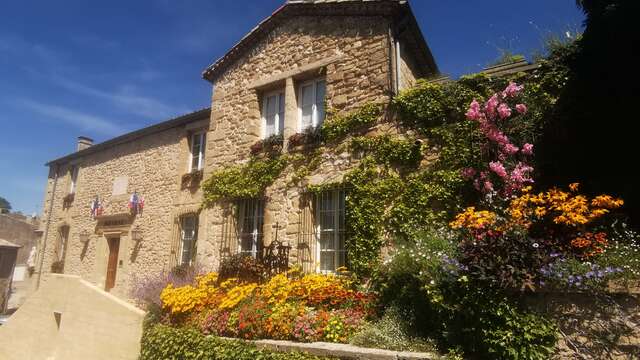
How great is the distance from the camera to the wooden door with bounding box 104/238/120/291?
44.9 ft

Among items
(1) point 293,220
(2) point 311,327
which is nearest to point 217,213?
(1) point 293,220

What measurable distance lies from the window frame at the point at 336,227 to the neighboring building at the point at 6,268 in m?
26.1

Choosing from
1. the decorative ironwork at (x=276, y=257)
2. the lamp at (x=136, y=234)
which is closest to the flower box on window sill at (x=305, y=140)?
the decorative ironwork at (x=276, y=257)

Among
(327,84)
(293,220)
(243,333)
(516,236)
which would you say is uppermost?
(327,84)

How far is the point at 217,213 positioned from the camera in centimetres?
968

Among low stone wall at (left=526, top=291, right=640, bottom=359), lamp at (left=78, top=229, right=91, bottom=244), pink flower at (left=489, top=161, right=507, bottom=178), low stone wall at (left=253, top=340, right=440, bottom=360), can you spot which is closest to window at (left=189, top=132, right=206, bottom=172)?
lamp at (left=78, top=229, right=91, bottom=244)

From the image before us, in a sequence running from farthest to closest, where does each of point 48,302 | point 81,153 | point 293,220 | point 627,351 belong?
1. point 81,153
2. point 48,302
3. point 293,220
4. point 627,351

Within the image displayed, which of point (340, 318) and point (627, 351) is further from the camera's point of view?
point (340, 318)

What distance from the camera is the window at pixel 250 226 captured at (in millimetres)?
8945

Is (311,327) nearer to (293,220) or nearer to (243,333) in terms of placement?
(243,333)

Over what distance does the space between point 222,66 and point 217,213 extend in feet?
13.8

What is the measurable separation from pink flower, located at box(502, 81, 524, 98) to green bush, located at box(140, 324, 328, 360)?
190 inches

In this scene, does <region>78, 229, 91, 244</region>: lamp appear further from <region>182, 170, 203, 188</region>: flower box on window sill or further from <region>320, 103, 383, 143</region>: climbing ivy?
<region>320, 103, 383, 143</region>: climbing ivy

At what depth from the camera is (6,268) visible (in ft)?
82.7
